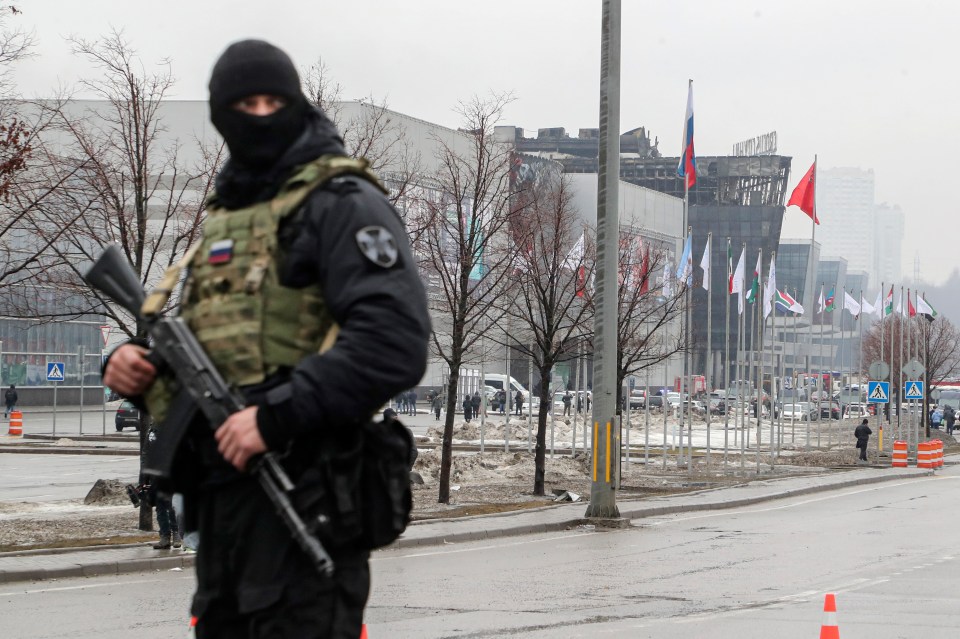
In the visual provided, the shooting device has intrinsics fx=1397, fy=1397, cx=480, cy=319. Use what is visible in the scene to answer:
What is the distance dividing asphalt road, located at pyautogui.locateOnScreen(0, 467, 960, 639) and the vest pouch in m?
7.13

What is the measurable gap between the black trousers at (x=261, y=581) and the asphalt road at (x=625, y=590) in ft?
23.1

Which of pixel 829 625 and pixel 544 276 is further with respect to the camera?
pixel 544 276

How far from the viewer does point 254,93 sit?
3.41 meters

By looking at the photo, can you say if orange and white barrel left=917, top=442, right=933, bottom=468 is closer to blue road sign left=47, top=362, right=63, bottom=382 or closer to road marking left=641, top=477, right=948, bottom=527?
road marking left=641, top=477, right=948, bottom=527

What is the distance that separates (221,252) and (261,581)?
0.80m

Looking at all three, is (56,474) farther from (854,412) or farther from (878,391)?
(854,412)

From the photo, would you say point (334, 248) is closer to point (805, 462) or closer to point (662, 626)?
point (662, 626)

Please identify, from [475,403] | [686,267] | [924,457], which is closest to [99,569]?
[686,267]

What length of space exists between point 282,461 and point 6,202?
13.3m

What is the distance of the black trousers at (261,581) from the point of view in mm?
3180

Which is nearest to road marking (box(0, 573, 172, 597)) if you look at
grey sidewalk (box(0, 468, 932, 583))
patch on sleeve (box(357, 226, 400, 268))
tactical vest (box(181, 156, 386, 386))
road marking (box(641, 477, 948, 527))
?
grey sidewalk (box(0, 468, 932, 583))

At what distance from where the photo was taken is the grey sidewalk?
1477cm

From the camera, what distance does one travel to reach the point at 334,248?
10.5ft

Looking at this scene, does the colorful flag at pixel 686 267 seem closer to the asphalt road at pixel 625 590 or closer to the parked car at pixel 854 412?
the asphalt road at pixel 625 590
